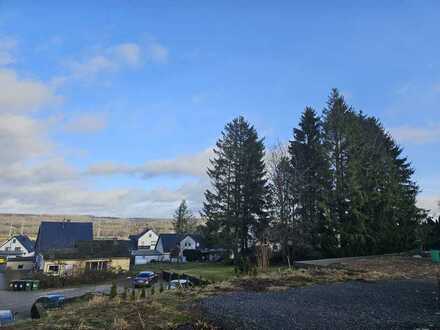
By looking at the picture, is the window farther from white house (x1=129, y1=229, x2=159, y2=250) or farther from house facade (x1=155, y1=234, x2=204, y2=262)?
white house (x1=129, y1=229, x2=159, y2=250)

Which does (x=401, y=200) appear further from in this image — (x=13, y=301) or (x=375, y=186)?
(x=13, y=301)

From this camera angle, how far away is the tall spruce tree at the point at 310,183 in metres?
26.5

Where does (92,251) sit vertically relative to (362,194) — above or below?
below

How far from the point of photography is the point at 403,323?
255 inches

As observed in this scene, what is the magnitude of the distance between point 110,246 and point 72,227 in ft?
29.0

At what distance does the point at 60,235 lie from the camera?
43656 mm

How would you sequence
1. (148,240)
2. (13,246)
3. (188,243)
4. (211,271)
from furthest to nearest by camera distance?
(148,240) → (13,246) → (188,243) → (211,271)

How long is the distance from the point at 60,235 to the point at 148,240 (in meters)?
28.6

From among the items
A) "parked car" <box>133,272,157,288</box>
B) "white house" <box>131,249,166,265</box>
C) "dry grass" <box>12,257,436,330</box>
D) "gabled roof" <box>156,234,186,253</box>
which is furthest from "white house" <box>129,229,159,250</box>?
"dry grass" <box>12,257,436,330</box>

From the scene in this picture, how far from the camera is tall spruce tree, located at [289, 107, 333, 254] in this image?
26.5m

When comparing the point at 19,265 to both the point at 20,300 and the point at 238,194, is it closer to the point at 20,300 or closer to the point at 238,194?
the point at 20,300

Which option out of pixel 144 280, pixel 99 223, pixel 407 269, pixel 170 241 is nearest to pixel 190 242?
pixel 170 241

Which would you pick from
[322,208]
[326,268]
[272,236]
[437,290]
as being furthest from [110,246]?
[437,290]

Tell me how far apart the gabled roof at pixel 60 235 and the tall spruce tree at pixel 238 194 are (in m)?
21.4
